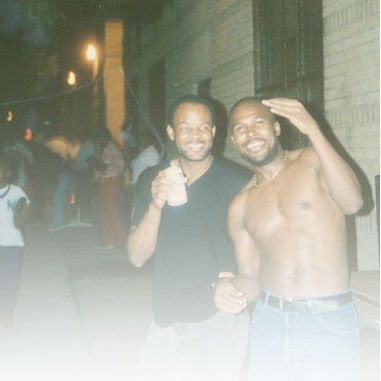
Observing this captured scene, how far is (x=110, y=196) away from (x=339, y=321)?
341 inches

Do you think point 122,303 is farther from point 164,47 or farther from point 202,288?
point 164,47

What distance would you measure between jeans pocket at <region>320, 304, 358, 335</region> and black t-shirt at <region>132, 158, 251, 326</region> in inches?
25.8

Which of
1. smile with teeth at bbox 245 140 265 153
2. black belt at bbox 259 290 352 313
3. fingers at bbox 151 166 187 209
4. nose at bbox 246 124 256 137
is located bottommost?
black belt at bbox 259 290 352 313

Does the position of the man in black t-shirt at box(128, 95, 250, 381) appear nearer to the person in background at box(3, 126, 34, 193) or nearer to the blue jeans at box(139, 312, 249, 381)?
the blue jeans at box(139, 312, 249, 381)

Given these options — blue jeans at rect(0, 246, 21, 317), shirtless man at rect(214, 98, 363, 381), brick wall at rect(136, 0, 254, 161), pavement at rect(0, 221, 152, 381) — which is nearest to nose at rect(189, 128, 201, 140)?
shirtless man at rect(214, 98, 363, 381)

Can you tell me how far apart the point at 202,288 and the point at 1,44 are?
22626 mm

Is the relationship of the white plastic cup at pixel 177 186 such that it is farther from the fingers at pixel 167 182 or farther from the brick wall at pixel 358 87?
the brick wall at pixel 358 87

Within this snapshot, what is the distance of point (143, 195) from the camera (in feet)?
11.8

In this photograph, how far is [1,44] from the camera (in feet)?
78.6

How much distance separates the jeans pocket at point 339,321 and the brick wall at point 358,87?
87.6 inches

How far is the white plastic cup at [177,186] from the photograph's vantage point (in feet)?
10.4

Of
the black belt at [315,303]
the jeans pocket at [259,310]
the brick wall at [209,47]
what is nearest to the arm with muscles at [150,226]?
the jeans pocket at [259,310]

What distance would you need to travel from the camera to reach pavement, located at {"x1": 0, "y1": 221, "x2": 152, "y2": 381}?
18.8 feet

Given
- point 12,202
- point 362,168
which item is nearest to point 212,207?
point 362,168
